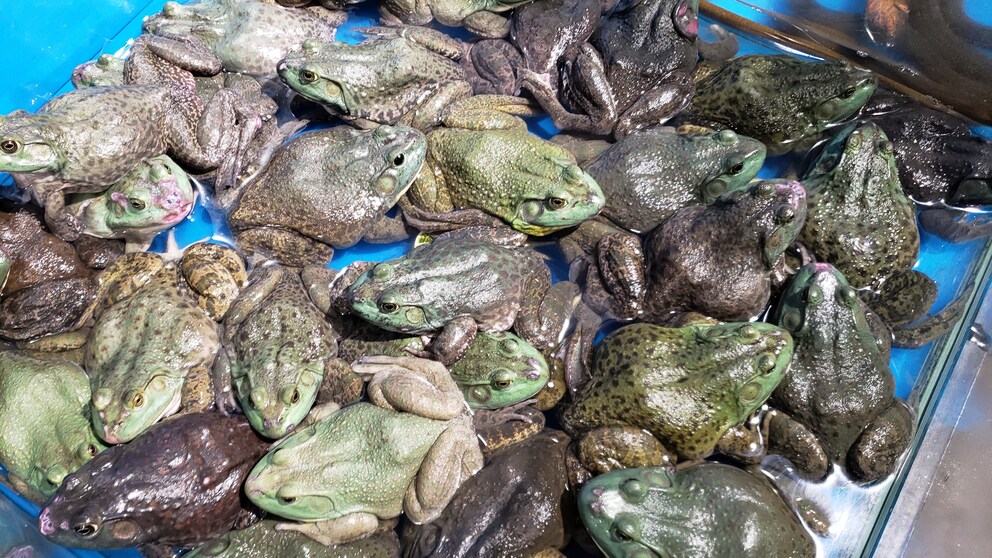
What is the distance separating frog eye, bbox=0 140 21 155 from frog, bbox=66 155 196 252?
1.84 feet

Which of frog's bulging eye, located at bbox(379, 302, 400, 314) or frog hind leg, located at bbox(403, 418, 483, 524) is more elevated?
frog's bulging eye, located at bbox(379, 302, 400, 314)

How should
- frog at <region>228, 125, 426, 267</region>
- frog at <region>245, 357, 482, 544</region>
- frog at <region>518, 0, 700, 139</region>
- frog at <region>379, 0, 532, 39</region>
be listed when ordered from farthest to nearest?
frog at <region>379, 0, 532, 39</region> → frog at <region>518, 0, 700, 139</region> → frog at <region>228, 125, 426, 267</region> → frog at <region>245, 357, 482, 544</region>

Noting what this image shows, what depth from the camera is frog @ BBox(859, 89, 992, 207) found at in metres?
4.27

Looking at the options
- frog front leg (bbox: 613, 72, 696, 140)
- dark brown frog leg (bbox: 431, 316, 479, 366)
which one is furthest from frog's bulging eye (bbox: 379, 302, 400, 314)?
frog front leg (bbox: 613, 72, 696, 140)

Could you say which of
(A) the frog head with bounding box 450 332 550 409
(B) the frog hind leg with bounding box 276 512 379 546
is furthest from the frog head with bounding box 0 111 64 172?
(A) the frog head with bounding box 450 332 550 409

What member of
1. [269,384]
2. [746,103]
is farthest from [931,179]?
[269,384]

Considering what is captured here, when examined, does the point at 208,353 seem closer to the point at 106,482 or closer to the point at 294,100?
the point at 106,482

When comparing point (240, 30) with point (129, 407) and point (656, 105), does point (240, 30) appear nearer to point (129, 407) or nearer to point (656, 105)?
point (129, 407)

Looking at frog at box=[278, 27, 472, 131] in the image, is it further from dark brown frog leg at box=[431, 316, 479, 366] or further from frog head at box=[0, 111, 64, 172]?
dark brown frog leg at box=[431, 316, 479, 366]

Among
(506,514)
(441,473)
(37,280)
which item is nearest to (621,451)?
(506,514)

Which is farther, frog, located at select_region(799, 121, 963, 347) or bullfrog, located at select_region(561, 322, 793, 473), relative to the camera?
frog, located at select_region(799, 121, 963, 347)

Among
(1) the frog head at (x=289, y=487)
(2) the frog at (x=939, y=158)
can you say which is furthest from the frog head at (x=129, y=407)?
(2) the frog at (x=939, y=158)

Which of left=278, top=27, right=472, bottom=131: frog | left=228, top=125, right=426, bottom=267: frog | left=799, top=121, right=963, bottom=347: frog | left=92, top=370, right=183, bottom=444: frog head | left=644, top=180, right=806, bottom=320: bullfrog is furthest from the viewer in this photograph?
left=278, top=27, right=472, bottom=131: frog

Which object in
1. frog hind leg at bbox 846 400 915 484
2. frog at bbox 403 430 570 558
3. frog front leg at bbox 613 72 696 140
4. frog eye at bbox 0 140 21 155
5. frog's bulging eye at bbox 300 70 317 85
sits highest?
frog's bulging eye at bbox 300 70 317 85
